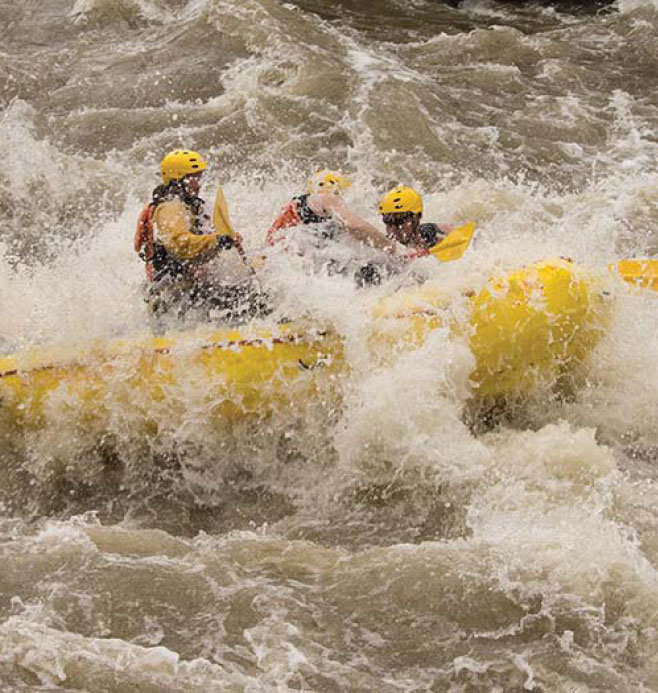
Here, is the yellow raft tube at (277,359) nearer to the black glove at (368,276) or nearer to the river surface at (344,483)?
the river surface at (344,483)

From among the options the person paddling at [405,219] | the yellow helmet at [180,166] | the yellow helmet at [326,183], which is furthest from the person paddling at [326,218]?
the yellow helmet at [180,166]

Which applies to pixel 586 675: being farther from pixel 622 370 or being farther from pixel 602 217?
pixel 602 217

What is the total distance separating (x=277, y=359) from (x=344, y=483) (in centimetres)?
76

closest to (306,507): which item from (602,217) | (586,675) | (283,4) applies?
(586,675)

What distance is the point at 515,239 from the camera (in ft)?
23.3

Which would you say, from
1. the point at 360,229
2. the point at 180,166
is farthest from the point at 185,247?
the point at 360,229

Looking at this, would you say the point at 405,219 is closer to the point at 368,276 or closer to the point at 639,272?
the point at 368,276

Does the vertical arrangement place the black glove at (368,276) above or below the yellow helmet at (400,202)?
below

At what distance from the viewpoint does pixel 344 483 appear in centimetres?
595

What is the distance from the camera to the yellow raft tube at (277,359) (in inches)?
241

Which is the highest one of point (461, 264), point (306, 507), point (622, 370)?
point (461, 264)

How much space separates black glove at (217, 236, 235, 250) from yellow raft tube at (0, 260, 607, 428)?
0.56m

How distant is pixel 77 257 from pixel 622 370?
13.2 feet

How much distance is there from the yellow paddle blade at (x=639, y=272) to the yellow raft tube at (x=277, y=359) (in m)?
0.57
